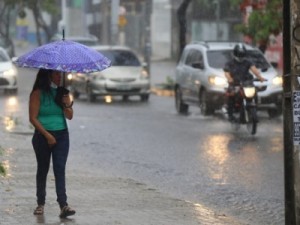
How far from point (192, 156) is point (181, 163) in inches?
31.0

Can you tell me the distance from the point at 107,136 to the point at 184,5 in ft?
48.1

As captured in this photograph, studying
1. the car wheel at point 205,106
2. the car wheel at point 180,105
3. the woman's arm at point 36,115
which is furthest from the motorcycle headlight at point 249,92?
the woman's arm at point 36,115

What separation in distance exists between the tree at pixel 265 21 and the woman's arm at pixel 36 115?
12.5 m

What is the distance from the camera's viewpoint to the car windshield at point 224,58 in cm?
2259

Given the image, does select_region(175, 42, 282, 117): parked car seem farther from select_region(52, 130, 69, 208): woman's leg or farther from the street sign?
the street sign

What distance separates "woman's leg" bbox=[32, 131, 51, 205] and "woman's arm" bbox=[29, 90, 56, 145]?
7cm

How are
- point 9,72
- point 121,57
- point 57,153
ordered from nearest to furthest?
point 57,153, point 121,57, point 9,72

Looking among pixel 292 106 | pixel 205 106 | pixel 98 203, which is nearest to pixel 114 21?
pixel 205 106

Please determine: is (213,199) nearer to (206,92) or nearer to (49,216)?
(49,216)

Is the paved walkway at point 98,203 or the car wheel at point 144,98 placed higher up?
the paved walkway at point 98,203

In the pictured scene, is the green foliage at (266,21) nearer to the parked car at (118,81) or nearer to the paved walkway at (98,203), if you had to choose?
the parked car at (118,81)

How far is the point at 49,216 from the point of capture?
9.16 meters

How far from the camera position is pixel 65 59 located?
28.6 feet

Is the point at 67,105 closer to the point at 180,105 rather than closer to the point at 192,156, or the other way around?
the point at 192,156
